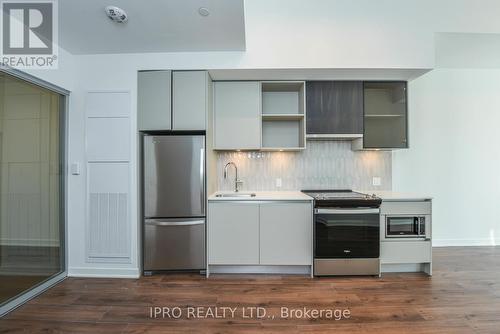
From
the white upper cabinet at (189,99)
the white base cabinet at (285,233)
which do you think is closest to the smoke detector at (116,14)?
the white upper cabinet at (189,99)

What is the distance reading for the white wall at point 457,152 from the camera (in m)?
3.85

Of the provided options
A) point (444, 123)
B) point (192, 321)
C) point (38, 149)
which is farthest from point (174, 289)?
point (444, 123)

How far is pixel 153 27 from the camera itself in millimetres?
2469

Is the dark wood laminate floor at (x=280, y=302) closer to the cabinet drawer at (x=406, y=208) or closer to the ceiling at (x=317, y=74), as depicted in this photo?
the cabinet drawer at (x=406, y=208)

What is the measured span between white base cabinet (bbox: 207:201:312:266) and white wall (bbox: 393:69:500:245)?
1975 millimetres

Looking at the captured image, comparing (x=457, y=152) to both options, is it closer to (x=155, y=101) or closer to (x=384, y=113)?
(x=384, y=113)

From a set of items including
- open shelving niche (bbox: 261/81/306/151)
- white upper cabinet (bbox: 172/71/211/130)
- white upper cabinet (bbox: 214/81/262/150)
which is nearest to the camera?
white upper cabinet (bbox: 172/71/211/130)

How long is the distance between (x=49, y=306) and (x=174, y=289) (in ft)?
3.64

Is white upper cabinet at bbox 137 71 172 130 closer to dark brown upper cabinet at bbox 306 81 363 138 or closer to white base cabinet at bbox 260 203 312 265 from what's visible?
white base cabinet at bbox 260 203 312 265

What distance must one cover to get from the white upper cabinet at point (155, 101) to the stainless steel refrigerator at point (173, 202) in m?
0.16

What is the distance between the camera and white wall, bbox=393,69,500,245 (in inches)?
152

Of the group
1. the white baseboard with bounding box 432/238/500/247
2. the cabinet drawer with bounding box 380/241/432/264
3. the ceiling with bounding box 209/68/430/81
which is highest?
the ceiling with bounding box 209/68/430/81

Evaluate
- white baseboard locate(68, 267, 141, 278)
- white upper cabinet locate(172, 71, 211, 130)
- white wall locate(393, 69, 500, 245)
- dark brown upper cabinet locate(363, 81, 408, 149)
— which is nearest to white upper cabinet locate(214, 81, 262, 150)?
white upper cabinet locate(172, 71, 211, 130)

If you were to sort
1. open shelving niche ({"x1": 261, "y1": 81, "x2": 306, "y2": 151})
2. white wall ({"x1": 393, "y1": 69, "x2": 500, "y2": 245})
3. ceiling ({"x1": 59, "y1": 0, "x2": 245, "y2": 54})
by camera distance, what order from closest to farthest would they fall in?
ceiling ({"x1": 59, "y1": 0, "x2": 245, "y2": 54}), open shelving niche ({"x1": 261, "y1": 81, "x2": 306, "y2": 151}), white wall ({"x1": 393, "y1": 69, "x2": 500, "y2": 245})
